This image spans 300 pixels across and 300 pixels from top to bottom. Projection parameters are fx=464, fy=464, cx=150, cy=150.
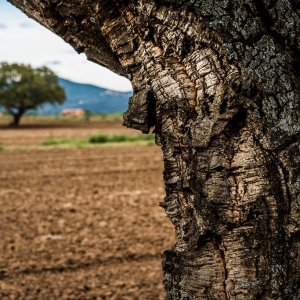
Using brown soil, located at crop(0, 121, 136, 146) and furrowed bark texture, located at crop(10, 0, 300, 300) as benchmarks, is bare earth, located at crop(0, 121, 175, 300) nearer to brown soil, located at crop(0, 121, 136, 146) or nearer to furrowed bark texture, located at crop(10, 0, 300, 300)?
furrowed bark texture, located at crop(10, 0, 300, 300)

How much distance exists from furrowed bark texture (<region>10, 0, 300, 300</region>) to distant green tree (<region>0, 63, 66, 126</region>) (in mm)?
41371

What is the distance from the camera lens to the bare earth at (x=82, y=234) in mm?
4363

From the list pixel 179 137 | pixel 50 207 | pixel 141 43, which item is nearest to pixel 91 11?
pixel 141 43

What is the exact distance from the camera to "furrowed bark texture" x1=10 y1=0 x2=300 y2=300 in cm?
152

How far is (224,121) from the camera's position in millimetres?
1549

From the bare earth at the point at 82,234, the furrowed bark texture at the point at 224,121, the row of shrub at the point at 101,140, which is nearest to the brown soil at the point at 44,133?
the row of shrub at the point at 101,140

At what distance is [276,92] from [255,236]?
488 millimetres

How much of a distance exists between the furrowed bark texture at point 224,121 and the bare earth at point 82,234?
8.62ft

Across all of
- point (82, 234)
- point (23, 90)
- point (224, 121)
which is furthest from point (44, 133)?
point (224, 121)

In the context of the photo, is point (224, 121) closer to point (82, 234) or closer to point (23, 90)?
point (82, 234)

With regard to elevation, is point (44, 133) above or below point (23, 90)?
below

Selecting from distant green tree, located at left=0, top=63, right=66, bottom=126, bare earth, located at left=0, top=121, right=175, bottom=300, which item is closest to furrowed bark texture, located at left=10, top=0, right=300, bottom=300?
bare earth, located at left=0, top=121, right=175, bottom=300

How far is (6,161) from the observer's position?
12961mm

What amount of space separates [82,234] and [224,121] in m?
4.57
